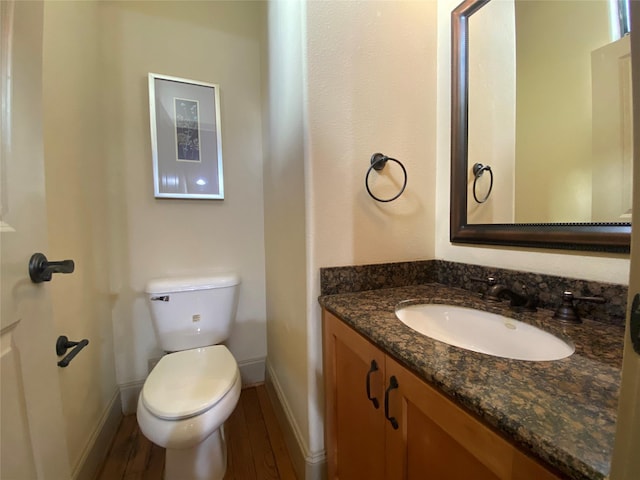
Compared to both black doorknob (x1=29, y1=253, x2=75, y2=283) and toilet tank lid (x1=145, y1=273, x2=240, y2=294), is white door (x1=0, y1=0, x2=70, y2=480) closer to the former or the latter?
black doorknob (x1=29, y1=253, x2=75, y2=283)

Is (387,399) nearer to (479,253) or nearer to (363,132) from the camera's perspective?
(479,253)

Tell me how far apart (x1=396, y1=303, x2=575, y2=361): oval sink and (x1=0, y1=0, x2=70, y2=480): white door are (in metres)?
0.86

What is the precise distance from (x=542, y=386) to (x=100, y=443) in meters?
1.70

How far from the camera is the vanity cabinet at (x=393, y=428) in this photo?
1.33 feet

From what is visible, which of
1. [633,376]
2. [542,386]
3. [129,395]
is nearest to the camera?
[633,376]

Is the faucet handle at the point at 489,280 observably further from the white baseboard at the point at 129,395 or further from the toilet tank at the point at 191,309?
the white baseboard at the point at 129,395

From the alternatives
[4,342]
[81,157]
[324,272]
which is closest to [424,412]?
[324,272]

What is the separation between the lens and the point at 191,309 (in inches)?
53.8

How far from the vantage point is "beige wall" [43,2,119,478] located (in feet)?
3.11

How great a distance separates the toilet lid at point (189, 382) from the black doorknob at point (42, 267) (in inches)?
24.3

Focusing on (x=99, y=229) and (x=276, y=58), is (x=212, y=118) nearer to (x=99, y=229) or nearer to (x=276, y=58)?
(x=276, y=58)

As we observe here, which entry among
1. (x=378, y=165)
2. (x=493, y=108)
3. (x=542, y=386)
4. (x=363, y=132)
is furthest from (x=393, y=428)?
(x=493, y=108)

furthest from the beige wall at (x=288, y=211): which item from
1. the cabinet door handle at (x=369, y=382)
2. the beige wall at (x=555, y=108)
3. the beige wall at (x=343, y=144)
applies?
the beige wall at (x=555, y=108)

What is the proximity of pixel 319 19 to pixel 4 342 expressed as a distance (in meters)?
1.17
